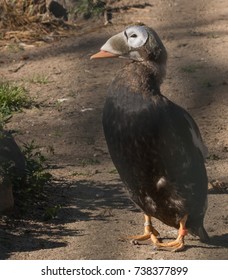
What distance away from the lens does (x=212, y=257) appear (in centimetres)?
587

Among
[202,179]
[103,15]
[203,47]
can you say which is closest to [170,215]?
[202,179]

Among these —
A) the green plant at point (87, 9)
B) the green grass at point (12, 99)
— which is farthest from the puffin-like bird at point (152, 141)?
the green plant at point (87, 9)

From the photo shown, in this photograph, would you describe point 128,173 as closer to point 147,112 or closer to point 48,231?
point 147,112

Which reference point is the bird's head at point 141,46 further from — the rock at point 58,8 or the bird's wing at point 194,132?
the rock at point 58,8

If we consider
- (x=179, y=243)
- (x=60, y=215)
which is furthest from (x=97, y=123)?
(x=179, y=243)

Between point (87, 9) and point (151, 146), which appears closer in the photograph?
point (151, 146)

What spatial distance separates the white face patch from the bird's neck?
0.12 m

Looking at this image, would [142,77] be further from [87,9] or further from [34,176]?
[87,9]

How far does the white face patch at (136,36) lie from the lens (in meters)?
5.94

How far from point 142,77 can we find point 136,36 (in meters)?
0.30

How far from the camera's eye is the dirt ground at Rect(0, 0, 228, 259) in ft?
20.2

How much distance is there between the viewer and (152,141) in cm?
569

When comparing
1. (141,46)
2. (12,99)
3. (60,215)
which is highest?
(141,46)

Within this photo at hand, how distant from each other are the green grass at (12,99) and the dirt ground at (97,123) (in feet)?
0.38
